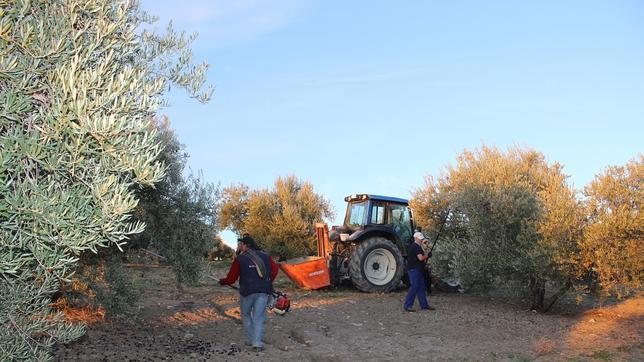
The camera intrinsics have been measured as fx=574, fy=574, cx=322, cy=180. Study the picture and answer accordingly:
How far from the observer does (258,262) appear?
925cm

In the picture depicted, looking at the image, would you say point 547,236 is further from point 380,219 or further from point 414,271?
point 380,219

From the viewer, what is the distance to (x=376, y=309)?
13.3 m

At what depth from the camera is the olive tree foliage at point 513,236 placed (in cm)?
1239

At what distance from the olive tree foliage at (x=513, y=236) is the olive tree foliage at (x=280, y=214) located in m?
13.1

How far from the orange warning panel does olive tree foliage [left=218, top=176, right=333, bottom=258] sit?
1289 centimetres

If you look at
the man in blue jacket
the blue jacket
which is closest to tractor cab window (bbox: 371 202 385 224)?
the man in blue jacket

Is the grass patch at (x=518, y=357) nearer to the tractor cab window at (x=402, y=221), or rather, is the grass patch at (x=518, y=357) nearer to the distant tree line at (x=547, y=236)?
the distant tree line at (x=547, y=236)

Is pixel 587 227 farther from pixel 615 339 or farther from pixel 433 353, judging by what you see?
pixel 433 353

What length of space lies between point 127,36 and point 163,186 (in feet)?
16.4

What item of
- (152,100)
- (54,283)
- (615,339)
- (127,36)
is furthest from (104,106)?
(615,339)

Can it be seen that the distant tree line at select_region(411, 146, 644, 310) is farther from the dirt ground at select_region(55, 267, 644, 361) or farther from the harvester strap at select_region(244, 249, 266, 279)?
the harvester strap at select_region(244, 249, 266, 279)

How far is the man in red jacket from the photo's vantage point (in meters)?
9.20

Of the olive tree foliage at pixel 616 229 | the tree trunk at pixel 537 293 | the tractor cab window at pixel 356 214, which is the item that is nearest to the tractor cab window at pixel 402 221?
the tractor cab window at pixel 356 214

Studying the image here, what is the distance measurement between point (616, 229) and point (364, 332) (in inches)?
214
